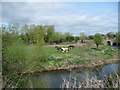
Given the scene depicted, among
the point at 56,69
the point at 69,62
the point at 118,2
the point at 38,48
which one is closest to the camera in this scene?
the point at 118,2

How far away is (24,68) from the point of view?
27.2 feet

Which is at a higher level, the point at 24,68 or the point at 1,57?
the point at 1,57

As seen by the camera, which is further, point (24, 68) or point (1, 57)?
point (24, 68)

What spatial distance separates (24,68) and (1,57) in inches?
71.9

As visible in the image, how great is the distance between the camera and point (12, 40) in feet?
29.0

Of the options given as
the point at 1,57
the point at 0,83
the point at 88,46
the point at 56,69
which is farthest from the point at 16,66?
the point at 88,46

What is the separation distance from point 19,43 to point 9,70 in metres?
2.09

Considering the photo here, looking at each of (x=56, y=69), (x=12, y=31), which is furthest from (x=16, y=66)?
(x=56, y=69)

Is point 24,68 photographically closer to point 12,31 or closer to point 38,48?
point 12,31

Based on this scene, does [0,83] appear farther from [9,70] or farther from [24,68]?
[24,68]

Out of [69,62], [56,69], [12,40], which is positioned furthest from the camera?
[69,62]

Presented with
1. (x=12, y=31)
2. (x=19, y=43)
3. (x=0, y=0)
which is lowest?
(x=19, y=43)

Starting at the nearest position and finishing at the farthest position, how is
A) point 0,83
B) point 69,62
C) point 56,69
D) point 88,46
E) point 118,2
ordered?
point 118,2, point 0,83, point 56,69, point 69,62, point 88,46

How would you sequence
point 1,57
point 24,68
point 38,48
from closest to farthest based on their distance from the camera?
point 1,57
point 24,68
point 38,48
